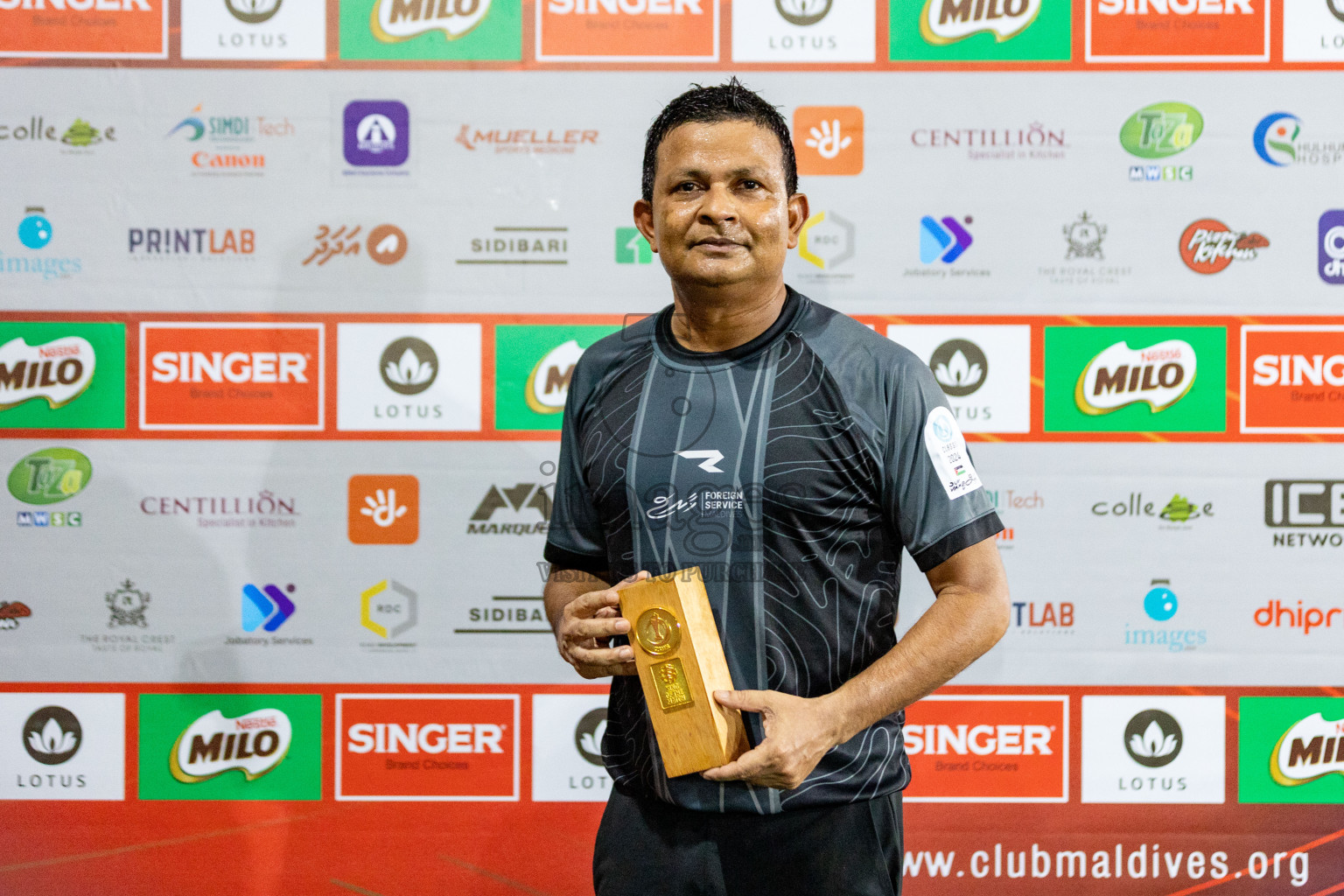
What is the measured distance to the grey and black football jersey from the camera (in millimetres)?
981

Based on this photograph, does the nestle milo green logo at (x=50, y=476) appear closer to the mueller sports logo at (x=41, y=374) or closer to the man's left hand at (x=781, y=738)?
the mueller sports logo at (x=41, y=374)

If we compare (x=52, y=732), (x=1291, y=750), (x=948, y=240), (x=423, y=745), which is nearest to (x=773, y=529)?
(x=948, y=240)

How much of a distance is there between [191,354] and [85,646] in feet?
2.18

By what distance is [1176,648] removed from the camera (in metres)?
1.91

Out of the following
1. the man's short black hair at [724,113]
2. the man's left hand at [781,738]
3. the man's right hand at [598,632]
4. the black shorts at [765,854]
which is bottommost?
the black shorts at [765,854]

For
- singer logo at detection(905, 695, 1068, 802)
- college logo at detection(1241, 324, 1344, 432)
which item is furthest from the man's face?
college logo at detection(1241, 324, 1344, 432)

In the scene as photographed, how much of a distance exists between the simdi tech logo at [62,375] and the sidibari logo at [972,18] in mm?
1809

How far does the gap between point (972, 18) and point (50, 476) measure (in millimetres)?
2150

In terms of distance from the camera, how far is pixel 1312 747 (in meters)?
1.91

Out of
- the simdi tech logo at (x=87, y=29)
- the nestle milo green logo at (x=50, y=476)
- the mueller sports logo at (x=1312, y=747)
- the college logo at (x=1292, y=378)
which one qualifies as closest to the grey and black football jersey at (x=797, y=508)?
the college logo at (x=1292, y=378)

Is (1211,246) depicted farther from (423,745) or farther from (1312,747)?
(423,745)

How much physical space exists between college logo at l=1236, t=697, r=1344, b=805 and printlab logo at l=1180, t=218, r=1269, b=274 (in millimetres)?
901

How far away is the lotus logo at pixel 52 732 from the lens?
77.3 inches

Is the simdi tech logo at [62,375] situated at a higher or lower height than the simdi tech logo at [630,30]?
lower
